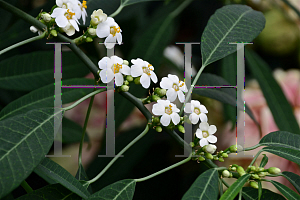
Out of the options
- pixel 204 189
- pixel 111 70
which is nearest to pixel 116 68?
pixel 111 70

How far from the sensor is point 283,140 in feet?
1.48

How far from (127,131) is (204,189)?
0.46 meters

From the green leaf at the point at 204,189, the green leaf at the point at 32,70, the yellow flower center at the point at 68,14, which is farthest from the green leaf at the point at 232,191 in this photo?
the green leaf at the point at 32,70

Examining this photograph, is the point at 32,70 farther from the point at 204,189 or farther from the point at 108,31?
the point at 204,189

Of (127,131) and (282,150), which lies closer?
(282,150)

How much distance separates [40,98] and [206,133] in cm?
36

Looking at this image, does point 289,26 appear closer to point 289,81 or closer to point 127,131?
point 289,81

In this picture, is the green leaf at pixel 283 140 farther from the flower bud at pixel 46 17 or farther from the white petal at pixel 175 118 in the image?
the flower bud at pixel 46 17

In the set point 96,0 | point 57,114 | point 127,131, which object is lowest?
point 127,131

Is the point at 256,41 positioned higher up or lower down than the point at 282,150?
higher up

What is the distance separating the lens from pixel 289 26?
1.07m

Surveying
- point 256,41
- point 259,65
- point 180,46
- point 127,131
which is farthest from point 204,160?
point 256,41

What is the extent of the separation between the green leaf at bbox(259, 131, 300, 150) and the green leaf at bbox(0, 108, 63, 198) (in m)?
0.36

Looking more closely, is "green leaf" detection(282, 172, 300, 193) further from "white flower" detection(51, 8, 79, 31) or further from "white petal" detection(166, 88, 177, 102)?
"white flower" detection(51, 8, 79, 31)
